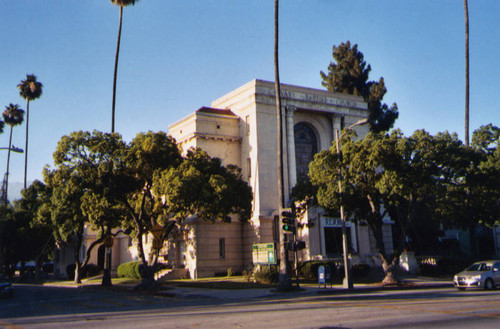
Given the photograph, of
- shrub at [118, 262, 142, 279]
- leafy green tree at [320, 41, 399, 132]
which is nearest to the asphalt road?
shrub at [118, 262, 142, 279]

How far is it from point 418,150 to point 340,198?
513 centimetres

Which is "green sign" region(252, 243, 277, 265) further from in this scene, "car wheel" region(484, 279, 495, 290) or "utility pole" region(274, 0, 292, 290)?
"car wheel" region(484, 279, 495, 290)

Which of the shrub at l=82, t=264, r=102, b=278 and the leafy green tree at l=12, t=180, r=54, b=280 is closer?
the leafy green tree at l=12, t=180, r=54, b=280

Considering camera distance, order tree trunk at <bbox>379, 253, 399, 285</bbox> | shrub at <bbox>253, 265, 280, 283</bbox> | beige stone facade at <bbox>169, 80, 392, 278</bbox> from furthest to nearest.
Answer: beige stone facade at <bbox>169, 80, 392, 278</bbox> < shrub at <bbox>253, 265, 280, 283</bbox> < tree trunk at <bbox>379, 253, 399, 285</bbox>

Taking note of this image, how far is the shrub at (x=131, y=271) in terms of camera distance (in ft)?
123

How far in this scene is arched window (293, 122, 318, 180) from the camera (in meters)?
40.5

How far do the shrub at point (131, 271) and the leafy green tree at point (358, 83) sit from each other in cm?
3059

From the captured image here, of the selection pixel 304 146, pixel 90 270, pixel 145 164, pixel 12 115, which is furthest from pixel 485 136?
pixel 12 115

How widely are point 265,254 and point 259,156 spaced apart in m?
11.8

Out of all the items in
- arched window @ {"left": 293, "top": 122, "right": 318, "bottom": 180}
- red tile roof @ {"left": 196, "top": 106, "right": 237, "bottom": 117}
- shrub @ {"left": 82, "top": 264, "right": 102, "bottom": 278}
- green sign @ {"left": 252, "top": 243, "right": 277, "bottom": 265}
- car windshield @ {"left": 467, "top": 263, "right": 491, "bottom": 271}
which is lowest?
shrub @ {"left": 82, "top": 264, "right": 102, "bottom": 278}

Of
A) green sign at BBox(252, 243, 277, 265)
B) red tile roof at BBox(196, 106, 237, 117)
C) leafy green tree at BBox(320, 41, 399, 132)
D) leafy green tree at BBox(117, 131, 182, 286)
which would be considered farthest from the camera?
leafy green tree at BBox(320, 41, 399, 132)

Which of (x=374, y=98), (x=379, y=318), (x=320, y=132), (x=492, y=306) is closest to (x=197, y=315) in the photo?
(x=379, y=318)

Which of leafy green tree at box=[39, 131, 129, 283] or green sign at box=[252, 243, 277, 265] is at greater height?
leafy green tree at box=[39, 131, 129, 283]

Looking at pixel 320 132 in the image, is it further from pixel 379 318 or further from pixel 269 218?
pixel 379 318
